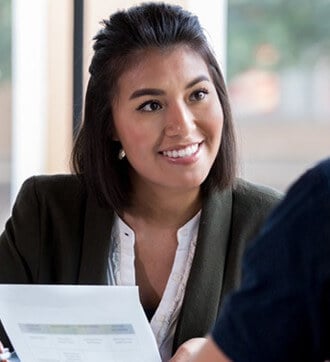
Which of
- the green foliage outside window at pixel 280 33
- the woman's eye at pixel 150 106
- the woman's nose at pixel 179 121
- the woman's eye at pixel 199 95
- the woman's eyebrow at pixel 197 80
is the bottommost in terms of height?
the woman's nose at pixel 179 121

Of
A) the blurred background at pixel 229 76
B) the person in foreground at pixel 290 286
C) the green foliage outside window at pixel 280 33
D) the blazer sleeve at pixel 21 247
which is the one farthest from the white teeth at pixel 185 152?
the green foliage outside window at pixel 280 33

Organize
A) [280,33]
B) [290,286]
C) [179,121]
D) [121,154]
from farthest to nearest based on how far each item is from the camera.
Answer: [280,33], [121,154], [179,121], [290,286]

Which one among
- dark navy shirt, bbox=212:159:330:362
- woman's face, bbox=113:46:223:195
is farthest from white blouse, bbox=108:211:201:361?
dark navy shirt, bbox=212:159:330:362

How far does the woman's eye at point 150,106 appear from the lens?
68.8 inches

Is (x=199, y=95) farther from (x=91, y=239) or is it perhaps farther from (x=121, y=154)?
(x=91, y=239)

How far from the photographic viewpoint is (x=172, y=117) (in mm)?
1718

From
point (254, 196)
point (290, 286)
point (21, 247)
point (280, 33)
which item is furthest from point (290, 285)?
point (280, 33)

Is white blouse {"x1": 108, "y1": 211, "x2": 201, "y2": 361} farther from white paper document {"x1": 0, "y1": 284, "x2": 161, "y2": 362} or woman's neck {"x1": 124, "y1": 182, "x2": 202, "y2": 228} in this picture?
white paper document {"x1": 0, "y1": 284, "x2": 161, "y2": 362}

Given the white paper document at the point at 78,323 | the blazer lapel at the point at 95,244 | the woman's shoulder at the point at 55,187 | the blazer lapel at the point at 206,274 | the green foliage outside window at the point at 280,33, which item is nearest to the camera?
the white paper document at the point at 78,323

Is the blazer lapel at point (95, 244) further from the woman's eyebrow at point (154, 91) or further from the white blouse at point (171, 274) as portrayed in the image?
the woman's eyebrow at point (154, 91)

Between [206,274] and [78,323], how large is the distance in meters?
0.37

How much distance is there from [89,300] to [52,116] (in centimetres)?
201

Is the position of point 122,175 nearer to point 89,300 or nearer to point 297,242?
point 89,300

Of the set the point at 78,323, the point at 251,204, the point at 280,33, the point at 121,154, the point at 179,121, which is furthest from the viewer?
the point at 280,33
